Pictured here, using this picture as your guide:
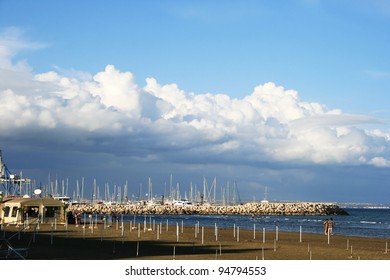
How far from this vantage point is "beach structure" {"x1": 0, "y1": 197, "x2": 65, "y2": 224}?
6100 centimetres

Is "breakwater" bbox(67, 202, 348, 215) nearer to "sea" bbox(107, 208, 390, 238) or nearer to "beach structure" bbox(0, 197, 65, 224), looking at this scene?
"sea" bbox(107, 208, 390, 238)

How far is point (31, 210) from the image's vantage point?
205 ft

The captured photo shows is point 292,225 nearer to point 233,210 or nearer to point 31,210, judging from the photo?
point 31,210

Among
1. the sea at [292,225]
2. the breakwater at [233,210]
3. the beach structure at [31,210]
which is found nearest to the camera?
Result: the beach structure at [31,210]

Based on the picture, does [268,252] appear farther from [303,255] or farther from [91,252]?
[91,252]

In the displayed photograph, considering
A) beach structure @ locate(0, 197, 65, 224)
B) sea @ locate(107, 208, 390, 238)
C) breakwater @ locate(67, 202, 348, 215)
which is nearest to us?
beach structure @ locate(0, 197, 65, 224)

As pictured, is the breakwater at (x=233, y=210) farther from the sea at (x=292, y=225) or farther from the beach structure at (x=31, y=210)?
the beach structure at (x=31, y=210)

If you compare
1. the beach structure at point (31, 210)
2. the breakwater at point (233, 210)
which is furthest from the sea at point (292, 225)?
the breakwater at point (233, 210)

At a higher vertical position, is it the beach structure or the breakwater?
the beach structure

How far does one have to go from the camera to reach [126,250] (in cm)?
3919

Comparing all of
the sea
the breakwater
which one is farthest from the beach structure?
the breakwater

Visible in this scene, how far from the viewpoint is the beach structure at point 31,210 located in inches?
2402

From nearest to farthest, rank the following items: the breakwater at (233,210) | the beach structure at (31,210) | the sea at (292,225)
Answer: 1. the beach structure at (31,210)
2. the sea at (292,225)
3. the breakwater at (233,210)

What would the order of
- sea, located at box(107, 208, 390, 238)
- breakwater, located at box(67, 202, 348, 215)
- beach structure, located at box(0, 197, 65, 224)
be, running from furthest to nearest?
breakwater, located at box(67, 202, 348, 215)
sea, located at box(107, 208, 390, 238)
beach structure, located at box(0, 197, 65, 224)
